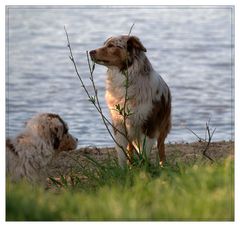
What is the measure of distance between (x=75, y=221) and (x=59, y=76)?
40.1 feet

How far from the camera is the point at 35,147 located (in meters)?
9.30

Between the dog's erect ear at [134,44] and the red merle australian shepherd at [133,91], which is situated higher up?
the dog's erect ear at [134,44]

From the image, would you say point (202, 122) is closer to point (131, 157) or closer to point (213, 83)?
point (213, 83)

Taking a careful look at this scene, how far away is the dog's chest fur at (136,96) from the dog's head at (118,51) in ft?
0.64

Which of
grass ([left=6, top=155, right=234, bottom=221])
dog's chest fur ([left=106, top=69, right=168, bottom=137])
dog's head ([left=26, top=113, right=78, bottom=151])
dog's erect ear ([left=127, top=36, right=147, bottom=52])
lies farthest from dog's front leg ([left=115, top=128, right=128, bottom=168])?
grass ([left=6, top=155, right=234, bottom=221])

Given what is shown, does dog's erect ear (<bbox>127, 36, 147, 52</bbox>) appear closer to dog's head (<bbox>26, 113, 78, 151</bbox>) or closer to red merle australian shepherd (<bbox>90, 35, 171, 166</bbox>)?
red merle australian shepherd (<bbox>90, 35, 171, 166</bbox>)

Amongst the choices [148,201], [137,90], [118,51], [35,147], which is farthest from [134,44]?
[148,201]

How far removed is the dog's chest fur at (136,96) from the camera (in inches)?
417

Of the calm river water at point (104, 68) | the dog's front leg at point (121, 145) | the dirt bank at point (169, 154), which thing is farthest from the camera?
the calm river water at point (104, 68)

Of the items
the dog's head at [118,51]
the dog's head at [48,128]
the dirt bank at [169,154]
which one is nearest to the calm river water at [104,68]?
the dirt bank at [169,154]

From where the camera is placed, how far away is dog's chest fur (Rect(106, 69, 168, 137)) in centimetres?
1059

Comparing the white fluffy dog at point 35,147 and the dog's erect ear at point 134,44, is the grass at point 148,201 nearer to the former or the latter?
the white fluffy dog at point 35,147

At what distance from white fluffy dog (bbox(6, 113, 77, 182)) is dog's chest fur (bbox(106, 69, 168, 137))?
48.9 inches
